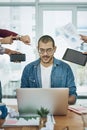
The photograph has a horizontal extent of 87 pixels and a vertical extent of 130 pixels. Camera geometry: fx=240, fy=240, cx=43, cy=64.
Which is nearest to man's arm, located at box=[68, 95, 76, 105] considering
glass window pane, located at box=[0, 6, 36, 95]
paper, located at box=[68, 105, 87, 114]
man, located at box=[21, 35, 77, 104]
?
paper, located at box=[68, 105, 87, 114]

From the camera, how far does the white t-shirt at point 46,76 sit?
2.51m

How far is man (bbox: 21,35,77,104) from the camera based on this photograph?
2482 mm

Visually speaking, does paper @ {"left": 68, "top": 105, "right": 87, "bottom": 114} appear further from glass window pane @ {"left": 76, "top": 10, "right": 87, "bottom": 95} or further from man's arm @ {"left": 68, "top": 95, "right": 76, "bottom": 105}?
glass window pane @ {"left": 76, "top": 10, "right": 87, "bottom": 95}

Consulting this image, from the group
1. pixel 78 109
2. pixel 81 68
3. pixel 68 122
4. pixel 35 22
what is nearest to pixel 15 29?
pixel 35 22

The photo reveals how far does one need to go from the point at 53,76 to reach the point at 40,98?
72 cm

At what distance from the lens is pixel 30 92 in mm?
1840

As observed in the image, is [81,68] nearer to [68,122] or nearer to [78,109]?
[78,109]

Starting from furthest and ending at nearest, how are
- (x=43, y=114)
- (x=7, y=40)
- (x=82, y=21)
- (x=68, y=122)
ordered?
(x=82, y=21) → (x=7, y=40) → (x=68, y=122) → (x=43, y=114)

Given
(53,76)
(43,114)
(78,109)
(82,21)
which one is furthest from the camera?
(82,21)

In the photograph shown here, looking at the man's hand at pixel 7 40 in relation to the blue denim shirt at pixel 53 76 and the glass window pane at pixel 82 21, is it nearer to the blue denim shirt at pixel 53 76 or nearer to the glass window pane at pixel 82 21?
the blue denim shirt at pixel 53 76

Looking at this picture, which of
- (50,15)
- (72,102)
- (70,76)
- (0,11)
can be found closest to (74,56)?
(70,76)

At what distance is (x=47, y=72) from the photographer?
2.56 meters

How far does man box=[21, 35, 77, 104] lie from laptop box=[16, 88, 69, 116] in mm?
598

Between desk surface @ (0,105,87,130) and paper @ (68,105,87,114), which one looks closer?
desk surface @ (0,105,87,130)
